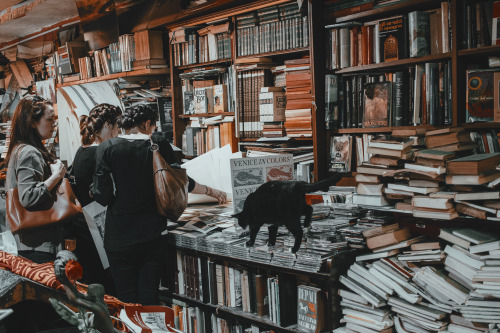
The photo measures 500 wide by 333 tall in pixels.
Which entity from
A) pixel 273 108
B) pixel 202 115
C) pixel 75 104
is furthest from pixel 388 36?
pixel 75 104

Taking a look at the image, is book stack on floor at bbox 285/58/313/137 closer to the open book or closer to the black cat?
the black cat

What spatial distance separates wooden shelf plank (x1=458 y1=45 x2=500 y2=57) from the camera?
2324 millimetres

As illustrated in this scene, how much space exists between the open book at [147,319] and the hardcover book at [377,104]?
1.93m

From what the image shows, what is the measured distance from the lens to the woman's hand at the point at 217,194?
319 centimetres

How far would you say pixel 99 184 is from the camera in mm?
2443

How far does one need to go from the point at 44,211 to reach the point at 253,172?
1.08 meters

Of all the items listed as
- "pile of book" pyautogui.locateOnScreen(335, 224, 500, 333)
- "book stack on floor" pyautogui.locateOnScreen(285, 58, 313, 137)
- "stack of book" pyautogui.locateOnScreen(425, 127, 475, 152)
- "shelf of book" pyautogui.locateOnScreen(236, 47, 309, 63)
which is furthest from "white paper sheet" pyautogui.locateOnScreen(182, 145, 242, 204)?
"stack of book" pyautogui.locateOnScreen(425, 127, 475, 152)

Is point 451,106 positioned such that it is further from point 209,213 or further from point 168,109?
point 168,109

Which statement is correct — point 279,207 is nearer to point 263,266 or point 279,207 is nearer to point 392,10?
point 263,266

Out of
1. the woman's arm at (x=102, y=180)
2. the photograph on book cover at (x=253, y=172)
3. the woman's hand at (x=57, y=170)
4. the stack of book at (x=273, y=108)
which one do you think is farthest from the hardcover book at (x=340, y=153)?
the woman's hand at (x=57, y=170)

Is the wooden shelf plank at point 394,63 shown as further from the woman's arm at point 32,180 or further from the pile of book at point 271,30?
the woman's arm at point 32,180

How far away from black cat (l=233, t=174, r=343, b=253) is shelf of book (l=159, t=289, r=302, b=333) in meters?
0.38

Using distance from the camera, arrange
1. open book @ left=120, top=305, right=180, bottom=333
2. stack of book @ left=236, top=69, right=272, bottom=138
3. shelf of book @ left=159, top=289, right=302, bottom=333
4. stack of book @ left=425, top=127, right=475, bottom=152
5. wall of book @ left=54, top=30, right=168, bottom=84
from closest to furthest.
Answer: open book @ left=120, top=305, right=180, bottom=333
stack of book @ left=425, top=127, right=475, bottom=152
shelf of book @ left=159, top=289, right=302, bottom=333
stack of book @ left=236, top=69, right=272, bottom=138
wall of book @ left=54, top=30, right=168, bottom=84

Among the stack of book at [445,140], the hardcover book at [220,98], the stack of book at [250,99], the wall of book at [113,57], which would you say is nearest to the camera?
the stack of book at [445,140]
